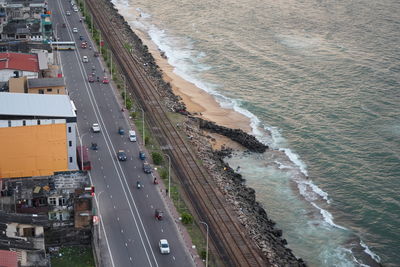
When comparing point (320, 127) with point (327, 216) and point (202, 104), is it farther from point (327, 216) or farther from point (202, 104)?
point (327, 216)

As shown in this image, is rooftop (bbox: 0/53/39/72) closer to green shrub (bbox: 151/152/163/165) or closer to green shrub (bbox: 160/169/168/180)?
green shrub (bbox: 151/152/163/165)

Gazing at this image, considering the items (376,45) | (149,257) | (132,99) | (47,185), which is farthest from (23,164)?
(376,45)

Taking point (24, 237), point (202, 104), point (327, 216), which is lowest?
point (327, 216)

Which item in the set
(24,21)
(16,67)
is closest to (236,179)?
(16,67)

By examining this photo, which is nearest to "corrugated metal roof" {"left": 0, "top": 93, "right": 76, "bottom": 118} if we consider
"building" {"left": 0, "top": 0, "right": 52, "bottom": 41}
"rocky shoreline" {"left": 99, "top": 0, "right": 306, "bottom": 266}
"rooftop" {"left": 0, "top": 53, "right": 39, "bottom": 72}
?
"rooftop" {"left": 0, "top": 53, "right": 39, "bottom": 72}

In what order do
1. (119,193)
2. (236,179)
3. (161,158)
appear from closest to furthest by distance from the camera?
1. (119,193)
2. (161,158)
3. (236,179)
